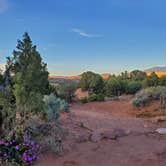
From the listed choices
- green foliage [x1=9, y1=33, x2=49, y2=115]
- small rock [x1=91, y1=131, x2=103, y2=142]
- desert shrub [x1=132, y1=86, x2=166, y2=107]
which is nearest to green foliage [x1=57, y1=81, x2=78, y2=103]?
desert shrub [x1=132, y1=86, x2=166, y2=107]

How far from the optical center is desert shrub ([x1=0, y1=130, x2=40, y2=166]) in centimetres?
680

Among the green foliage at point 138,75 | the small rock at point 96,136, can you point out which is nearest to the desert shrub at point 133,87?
the green foliage at point 138,75

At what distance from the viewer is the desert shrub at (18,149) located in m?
6.80

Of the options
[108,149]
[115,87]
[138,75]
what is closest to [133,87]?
[115,87]

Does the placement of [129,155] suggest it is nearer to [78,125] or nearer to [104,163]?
[104,163]

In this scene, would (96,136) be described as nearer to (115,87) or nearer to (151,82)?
(115,87)

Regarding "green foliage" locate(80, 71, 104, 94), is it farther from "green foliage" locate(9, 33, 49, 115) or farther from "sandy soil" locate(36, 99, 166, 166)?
"green foliage" locate(9, 33, 49, 115)

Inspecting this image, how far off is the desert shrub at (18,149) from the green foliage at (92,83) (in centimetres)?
2009

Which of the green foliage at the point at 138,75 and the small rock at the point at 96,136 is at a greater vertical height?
the green foliage at the point at 138,75

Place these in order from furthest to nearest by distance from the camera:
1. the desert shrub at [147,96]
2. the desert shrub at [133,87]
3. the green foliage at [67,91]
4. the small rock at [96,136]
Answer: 1. the desert shrub at [133,87]
2. the green foliage at [67,91]
3. the desert shrub at [147,96]
4. the small rock at [96,136]

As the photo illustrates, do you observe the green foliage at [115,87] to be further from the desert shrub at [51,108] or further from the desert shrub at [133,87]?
the desert shrub at [51,108]

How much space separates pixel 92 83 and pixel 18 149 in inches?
829

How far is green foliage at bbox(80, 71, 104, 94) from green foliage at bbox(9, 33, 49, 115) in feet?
62.1

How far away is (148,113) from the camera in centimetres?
1744
